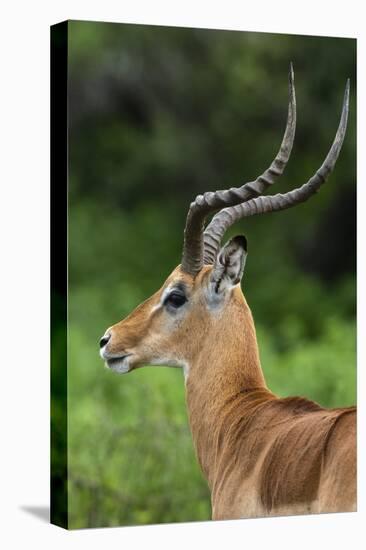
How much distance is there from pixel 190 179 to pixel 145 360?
7.75 metres

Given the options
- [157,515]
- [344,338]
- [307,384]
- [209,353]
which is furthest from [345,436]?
[344,338]

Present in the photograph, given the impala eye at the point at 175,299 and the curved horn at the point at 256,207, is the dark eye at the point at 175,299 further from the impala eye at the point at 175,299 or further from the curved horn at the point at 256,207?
the curved horn at the point at 256,207

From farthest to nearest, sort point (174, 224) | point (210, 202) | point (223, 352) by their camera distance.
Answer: point (174, 224)
point (223, 352)
point (210, 202)

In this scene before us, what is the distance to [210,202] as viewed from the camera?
8234 millimetres

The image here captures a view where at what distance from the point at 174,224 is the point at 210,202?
765cm

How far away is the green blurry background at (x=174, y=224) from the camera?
1070cm

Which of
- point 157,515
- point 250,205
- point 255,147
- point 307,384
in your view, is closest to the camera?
point 250,205

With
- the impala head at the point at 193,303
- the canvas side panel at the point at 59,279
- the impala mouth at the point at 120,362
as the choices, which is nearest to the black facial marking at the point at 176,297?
the impala head at the point at 193,303

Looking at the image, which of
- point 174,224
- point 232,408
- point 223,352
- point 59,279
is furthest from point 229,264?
point 174,224

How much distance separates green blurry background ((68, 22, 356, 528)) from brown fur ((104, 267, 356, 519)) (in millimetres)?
1256

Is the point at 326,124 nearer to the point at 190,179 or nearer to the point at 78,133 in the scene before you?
the point at 190,179

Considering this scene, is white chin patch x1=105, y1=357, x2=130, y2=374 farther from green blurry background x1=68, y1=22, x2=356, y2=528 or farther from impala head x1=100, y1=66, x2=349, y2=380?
green blurry background x1=68, y1=22, x2=356, y2=528

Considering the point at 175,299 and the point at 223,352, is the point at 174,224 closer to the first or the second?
the point at 175,299

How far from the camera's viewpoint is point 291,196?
844cm
